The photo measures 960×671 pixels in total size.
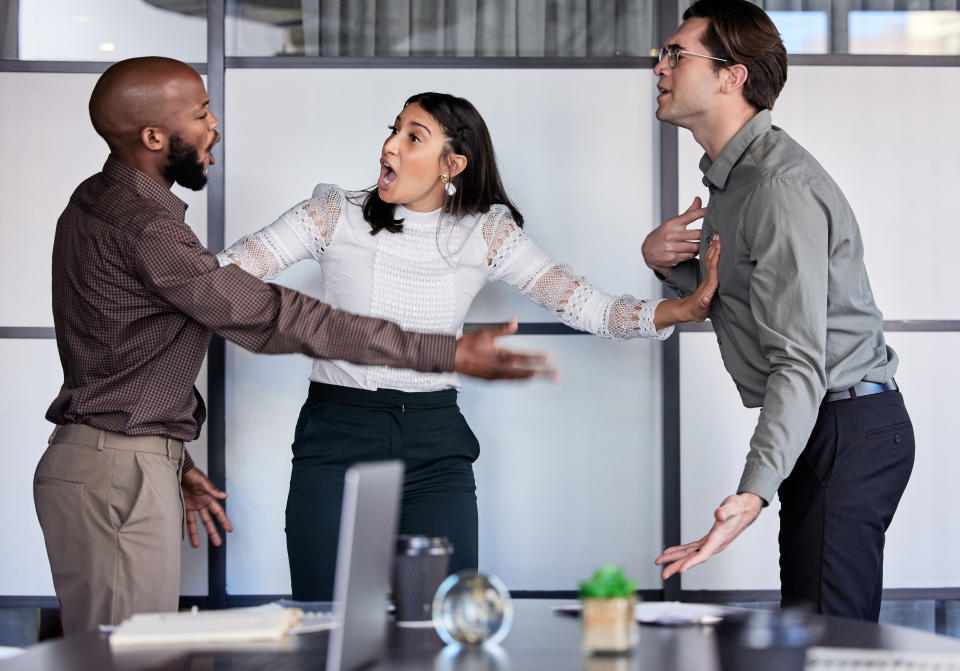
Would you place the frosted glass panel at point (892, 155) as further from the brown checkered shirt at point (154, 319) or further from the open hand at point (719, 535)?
the brown checkered shirt at point (154, 319)

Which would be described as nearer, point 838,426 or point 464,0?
point 838,426

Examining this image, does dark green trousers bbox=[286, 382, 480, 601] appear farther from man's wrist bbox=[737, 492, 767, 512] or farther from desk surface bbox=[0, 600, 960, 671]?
desk surface bbox=[0, 600, 960, 671]

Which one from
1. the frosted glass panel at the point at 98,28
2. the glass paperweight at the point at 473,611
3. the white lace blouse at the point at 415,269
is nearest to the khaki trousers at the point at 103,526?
the white lace blouse at the point at 415,269

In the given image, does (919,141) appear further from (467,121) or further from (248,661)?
(248,661)

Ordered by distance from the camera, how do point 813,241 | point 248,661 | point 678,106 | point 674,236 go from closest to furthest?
point 248,661
point 813,241
point 678,106
point 674,236

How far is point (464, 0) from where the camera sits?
3.75 metres

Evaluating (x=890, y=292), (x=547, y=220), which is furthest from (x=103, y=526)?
(x=890, y=292)

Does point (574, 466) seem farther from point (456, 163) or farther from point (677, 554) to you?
point (677, 554)

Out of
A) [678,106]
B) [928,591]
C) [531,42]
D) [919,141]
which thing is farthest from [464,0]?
[928,591]

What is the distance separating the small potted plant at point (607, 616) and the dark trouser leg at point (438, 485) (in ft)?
4.54

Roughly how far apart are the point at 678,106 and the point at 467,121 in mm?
640

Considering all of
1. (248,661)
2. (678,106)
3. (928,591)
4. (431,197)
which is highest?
Answer: (678,106)

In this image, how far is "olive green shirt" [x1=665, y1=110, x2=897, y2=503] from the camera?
2312mm

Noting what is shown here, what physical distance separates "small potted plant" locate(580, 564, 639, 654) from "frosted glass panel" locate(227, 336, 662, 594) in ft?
7.02
